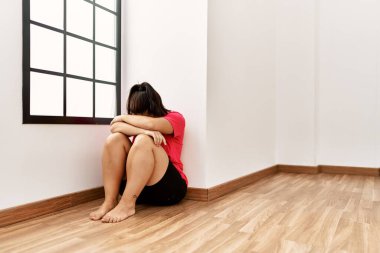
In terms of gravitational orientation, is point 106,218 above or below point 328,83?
below

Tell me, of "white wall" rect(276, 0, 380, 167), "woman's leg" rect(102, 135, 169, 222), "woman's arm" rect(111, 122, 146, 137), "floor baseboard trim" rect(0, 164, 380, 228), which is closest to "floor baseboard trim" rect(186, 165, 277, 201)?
"floor baseboard trim" rect(0, 164, 380, 228)

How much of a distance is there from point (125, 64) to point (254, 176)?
1564mm

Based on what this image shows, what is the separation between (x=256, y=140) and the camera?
10.6 ft

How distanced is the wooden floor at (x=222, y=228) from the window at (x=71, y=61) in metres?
0.59

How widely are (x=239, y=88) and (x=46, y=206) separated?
173 cm

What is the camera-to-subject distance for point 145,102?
1.95 meters

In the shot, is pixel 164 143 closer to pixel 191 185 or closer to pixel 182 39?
pixel 191 185

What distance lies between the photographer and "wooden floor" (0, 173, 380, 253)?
1.30 m

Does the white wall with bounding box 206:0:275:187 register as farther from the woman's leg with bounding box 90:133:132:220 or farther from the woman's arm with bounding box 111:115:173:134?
the woman's leg with bounding box 90:133:132:220

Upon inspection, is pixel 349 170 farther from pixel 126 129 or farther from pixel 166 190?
pixel 126 129

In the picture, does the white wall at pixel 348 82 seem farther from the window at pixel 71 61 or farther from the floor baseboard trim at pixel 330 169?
the window at pixel 71 61

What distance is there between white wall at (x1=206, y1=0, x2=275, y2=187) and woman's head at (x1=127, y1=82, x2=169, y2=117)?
0.40 metres

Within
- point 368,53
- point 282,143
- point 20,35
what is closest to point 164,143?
point 20,35

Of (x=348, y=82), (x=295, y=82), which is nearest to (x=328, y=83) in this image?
(x=348, y=82)
